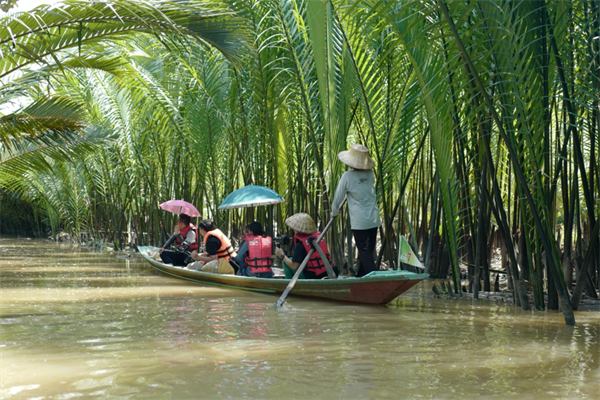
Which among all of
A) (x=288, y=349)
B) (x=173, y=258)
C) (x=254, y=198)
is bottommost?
(x=288, y=349)

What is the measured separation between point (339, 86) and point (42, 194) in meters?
18.5

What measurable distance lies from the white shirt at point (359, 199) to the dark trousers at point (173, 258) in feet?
14.4

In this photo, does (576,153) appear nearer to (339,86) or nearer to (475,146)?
(475,146)

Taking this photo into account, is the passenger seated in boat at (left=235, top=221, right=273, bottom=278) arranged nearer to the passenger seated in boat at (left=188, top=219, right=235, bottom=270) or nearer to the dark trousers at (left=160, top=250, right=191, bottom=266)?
the passenger seated in boat at (left=188, top=219, right=235, bottom=270)

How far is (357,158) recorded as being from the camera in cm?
705

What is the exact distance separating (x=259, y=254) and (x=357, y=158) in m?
1.90

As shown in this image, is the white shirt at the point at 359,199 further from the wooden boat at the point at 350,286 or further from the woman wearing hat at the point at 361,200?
the wooden boat at the point at 350,286

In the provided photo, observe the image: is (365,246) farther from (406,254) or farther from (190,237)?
(190,237)

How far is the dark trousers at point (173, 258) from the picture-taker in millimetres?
10586

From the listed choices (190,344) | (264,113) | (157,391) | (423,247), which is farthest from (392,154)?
(157,391)

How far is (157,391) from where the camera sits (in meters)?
3.17

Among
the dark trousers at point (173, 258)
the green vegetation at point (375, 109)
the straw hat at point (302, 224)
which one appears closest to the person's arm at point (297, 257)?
the straw hat at point (302, 224)

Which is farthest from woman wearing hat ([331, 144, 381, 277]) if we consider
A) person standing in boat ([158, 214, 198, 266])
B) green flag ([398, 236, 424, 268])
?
person standing in boat ([158, 214, 198, 266])

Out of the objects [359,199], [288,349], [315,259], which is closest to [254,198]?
[315,259]
